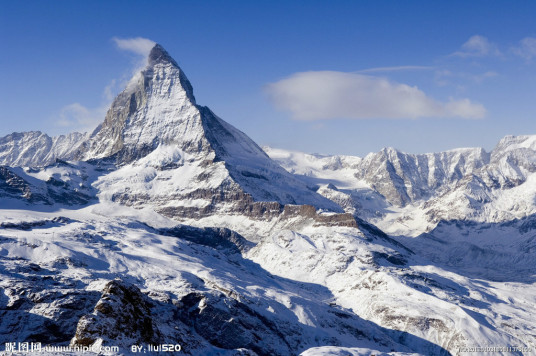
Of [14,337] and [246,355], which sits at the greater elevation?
[246,355]

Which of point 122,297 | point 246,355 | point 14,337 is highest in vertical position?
point 122,297

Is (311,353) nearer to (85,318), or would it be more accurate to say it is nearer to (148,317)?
(148,317)

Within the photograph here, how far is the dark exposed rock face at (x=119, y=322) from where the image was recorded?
10281 centimetres

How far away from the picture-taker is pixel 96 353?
9638 centimetres

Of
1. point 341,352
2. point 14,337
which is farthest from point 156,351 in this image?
point 14,337

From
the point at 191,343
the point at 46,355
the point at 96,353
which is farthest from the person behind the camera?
the point at 191,343

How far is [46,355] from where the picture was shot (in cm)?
9006

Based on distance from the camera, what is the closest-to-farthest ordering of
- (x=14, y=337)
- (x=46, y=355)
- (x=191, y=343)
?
(x=46, y=355), (x=191, y=343), (x=14, y=337)

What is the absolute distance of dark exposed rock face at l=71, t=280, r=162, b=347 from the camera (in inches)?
4048

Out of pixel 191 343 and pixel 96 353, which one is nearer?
pixel 96 353

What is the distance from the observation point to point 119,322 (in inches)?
4269

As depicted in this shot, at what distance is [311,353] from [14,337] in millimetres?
111693

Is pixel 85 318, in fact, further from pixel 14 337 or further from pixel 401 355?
pixel 14 337

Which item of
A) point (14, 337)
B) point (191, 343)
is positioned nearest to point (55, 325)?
point (14, 337)
